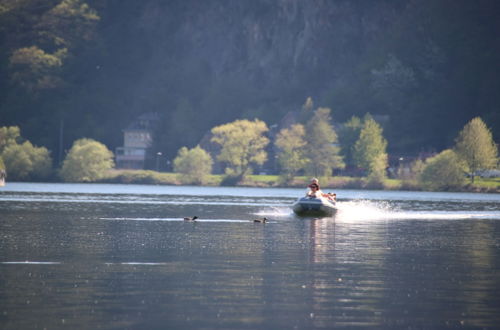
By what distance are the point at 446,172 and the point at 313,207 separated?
102 m

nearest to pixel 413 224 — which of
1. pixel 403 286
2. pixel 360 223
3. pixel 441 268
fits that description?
pixel 360 223

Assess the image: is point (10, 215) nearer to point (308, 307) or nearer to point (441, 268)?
point (441, 268)

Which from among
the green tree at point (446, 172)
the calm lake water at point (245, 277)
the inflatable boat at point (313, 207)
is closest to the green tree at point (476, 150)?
the green tree at point (446, 172)

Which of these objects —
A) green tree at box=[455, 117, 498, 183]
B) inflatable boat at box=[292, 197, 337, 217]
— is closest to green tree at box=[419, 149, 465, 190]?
green tree at box=[455, 117, 498, 183]

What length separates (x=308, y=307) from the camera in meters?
32.7

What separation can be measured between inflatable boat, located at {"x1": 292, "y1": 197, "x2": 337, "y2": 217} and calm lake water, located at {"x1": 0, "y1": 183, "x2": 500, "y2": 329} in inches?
643

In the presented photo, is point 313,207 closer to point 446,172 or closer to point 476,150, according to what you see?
point 446,172

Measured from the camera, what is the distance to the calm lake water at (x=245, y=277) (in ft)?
101

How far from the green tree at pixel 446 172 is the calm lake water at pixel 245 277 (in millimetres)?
116352

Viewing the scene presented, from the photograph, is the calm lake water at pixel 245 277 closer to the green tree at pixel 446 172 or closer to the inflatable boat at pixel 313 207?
the inflatable boat at pixel 313 207

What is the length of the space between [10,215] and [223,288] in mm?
47082

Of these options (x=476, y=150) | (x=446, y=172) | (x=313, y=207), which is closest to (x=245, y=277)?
(x=313, y=207)

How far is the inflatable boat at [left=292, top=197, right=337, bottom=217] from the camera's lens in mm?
88000

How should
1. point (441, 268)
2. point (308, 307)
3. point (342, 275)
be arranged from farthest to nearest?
1. point (441, 268)
2. point (342, 275)
3. point (308, 307)
